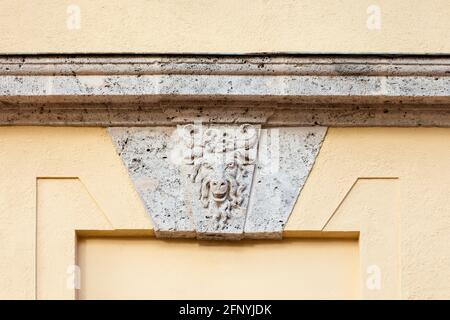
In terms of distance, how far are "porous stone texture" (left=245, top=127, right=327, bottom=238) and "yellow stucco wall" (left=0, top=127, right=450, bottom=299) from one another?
5 cm

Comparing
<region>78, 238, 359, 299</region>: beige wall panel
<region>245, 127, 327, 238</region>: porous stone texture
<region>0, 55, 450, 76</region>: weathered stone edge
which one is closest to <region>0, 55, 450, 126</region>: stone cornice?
<region>0, 55, 450, 76</region>: weathered stone edge

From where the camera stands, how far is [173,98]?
6.45 m

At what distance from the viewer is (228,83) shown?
643cm

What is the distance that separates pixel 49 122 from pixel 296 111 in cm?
117

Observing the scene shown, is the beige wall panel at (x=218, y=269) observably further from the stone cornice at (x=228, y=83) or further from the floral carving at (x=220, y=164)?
the stone cornice at (x=228, y=83)

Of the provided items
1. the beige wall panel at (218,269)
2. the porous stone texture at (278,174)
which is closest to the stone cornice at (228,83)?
the porous stone texture at (278,174)

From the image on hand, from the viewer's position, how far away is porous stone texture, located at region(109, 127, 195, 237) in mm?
6465

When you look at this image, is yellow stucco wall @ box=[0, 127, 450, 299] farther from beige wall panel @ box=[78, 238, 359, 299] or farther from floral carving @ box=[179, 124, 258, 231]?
floral carving @ box=[179, 124, 258, 231]

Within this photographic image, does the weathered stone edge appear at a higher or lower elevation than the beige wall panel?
higher
